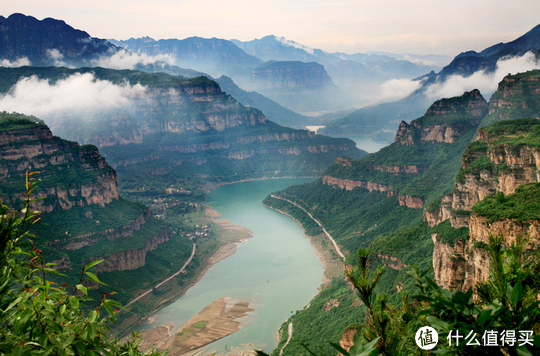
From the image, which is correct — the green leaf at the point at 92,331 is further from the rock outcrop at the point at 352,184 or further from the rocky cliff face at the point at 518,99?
the rock outcrop at the point at 352,184

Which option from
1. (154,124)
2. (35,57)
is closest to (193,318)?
(154,124)

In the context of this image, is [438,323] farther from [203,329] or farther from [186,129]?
[186,129]

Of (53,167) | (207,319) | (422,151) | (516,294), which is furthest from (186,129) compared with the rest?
(516,294)

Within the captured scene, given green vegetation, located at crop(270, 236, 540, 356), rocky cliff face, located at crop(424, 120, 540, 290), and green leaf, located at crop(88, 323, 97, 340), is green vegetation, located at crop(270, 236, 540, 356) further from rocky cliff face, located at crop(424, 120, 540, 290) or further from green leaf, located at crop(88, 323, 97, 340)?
rocky cliff face, located at crop(424, 120, 540, 290)

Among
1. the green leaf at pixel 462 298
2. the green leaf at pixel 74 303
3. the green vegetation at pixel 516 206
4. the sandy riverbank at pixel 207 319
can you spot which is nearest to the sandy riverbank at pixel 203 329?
the sandy riverbank at pixel 207 319

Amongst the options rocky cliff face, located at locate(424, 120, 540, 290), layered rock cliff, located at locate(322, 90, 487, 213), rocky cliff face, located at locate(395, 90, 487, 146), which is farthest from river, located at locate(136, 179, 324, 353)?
rocky cliff face, located at locate(395, 90, 487, 146)

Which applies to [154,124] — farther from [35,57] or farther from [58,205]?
[58,205]
